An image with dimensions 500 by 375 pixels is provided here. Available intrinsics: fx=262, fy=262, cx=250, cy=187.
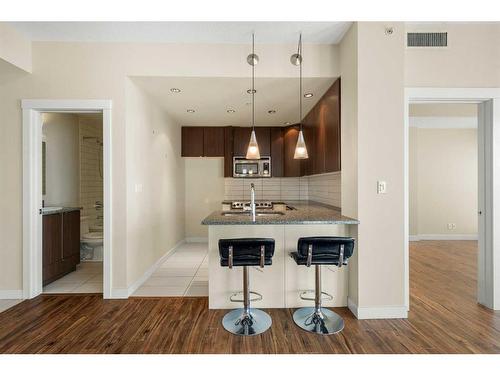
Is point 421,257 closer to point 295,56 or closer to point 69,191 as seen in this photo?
point 295,56

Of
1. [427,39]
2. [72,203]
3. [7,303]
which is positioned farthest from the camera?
[72,203]

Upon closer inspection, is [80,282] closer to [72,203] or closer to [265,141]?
[72,203]

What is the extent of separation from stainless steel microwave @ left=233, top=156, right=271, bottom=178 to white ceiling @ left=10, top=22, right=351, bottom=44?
2.61 metres

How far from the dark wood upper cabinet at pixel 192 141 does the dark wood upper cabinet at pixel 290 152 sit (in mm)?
1688

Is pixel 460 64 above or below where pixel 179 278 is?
above

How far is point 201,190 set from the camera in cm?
565

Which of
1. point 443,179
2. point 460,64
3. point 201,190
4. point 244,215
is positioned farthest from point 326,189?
point 443,179

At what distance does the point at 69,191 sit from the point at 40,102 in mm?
1907

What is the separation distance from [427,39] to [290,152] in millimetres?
2846

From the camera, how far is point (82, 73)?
2.78 m

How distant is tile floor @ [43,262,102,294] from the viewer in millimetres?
3031

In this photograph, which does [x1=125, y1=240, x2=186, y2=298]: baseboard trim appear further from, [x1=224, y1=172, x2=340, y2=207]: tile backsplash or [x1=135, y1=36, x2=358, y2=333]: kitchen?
[x1=224, y1=172, x2=340, y2=207]: tile backsplash

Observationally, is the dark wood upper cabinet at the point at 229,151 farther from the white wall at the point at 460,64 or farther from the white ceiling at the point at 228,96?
the white wall at the point at 460,64
